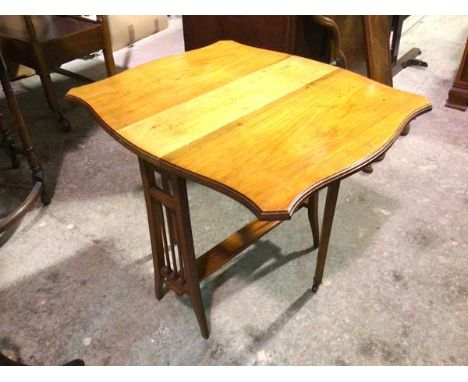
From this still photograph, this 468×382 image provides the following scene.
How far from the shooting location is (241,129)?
41.7 inches

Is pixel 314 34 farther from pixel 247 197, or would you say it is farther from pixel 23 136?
pixel 247 197

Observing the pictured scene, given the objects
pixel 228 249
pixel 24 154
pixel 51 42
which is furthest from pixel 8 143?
pixel 228 249

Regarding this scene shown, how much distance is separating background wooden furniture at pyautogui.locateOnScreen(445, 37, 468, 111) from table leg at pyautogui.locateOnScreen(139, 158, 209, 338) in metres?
2.18

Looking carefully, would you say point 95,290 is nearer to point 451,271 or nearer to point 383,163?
point 451,271

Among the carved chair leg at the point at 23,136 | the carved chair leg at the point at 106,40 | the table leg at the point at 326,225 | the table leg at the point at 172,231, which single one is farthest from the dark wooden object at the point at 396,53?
the carved chair leg at the point at 23,136

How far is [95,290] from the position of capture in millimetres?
1573

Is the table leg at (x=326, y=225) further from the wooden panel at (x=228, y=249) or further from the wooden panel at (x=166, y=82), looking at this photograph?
the wooden panel at (x=166, y=82)

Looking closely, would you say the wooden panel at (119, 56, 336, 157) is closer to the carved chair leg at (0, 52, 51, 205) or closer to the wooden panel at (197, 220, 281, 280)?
the wooden panel at (197, 220, 281, 280)

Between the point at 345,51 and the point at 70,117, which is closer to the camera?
the point at 345,51

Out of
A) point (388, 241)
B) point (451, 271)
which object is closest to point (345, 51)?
point (388, 241)

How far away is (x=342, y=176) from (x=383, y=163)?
145cm

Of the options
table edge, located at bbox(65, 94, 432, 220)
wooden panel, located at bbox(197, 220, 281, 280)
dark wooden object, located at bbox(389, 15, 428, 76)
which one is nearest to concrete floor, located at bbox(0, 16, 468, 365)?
wooden panel, located at bbox(197, 220, 281, 280)

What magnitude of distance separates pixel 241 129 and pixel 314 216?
71 centimetres

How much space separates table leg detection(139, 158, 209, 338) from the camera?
113 centimetres
